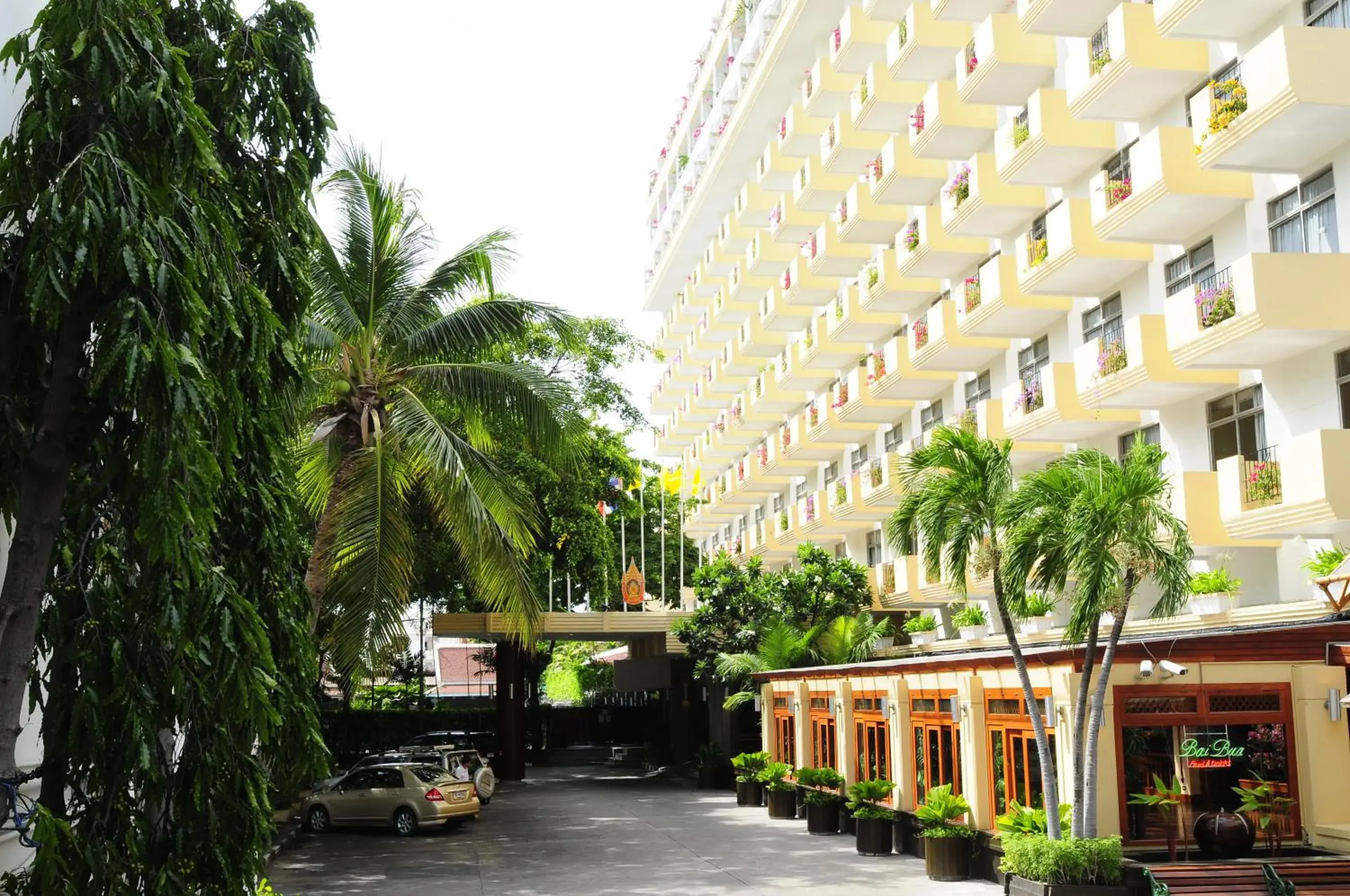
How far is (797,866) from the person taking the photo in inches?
880

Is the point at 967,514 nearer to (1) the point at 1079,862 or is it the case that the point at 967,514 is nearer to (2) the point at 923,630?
(1) the point at 1079,862

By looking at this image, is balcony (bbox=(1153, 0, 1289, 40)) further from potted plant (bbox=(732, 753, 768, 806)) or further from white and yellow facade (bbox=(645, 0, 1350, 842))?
potted plant (bbox=(732, 753, 768, 806))

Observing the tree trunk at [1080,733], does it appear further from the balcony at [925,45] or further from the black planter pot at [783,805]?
the balcony at [925,45]

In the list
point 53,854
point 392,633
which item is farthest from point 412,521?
point 53,854

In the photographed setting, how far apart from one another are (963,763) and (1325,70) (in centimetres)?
1178

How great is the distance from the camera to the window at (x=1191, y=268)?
23453mm

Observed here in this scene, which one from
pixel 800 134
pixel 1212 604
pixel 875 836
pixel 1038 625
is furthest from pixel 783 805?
pixel 800 134

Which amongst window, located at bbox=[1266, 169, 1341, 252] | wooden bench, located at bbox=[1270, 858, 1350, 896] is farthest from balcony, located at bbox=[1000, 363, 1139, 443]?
wooden bench, located at bbox=[1270, 858, 1350, 896]

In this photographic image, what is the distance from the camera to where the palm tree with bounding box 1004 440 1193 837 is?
15445 millimetres

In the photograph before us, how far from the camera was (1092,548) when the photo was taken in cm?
1538

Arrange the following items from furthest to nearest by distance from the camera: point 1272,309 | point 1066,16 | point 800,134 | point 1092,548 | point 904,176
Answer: point 800,134 → point 904,176 → point 1066,16 → point 1272,309 → point 1092,548

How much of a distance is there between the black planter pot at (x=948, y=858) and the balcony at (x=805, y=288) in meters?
25.4

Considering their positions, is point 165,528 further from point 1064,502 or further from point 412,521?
point 412,521

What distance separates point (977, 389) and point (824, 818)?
12098 millimetres
